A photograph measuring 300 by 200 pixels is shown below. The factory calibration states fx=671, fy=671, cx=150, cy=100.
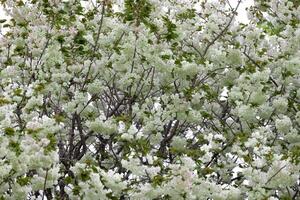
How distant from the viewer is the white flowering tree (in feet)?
19.1

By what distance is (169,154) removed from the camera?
261 inches

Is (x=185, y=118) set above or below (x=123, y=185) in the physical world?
above

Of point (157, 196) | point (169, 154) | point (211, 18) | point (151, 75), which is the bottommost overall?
point (157, 196)

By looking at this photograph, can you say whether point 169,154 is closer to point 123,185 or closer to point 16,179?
point 123,185

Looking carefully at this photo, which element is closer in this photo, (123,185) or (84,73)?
(123,185)

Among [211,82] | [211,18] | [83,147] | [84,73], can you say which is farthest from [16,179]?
[211,18]

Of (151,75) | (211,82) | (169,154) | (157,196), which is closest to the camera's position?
(157,196)

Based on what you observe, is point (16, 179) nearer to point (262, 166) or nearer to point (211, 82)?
point (262, 166)

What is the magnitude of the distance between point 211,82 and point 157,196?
2782 mm

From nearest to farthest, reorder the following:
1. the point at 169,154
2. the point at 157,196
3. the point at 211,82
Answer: the point at 157,196 < the point at 169,154 < the point at 211,82

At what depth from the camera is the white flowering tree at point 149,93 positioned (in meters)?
5.82

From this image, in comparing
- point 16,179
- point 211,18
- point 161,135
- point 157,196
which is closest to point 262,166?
point 157,196

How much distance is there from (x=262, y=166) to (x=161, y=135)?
4.78ft

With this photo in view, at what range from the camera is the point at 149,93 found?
7.30 meters
